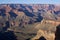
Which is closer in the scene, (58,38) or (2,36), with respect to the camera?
(58,38)

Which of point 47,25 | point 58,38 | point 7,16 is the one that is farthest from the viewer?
point 7,16

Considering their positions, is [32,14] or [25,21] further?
[32,14]

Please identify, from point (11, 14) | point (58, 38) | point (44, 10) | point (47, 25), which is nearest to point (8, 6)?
point (11, 14)

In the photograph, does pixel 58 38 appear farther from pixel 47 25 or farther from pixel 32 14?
pixel 32 14

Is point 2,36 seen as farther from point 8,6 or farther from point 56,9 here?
point 56,9

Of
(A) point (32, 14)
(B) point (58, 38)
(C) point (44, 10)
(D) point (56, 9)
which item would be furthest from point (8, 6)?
(B) point (58, 38)

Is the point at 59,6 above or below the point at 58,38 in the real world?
above

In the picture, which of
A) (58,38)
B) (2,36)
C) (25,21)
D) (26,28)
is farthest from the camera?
(25,21)

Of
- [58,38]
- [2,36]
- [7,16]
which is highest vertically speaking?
[7,16]

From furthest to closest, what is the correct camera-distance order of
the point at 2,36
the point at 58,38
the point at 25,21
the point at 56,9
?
the point at 56,9
the point at 25,21
the point at 2,36
the point at 58,38
